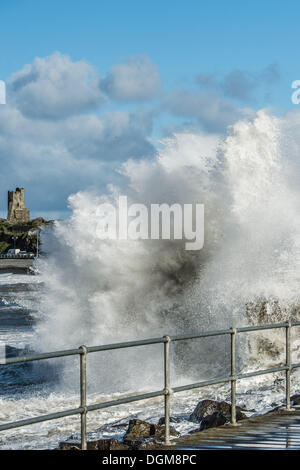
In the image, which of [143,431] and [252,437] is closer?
[252,437]

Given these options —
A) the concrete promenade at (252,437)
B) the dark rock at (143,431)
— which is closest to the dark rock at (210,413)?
the dark rock at (143,431)

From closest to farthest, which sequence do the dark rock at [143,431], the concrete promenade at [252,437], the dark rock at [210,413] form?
1. the concrete promenade at [252,437]
2. the dark rock at [143,431]
3. the dark rock at [210,413]

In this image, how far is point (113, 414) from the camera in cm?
1361

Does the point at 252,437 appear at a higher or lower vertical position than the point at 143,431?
higher

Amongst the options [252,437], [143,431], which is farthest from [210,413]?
[252,437]

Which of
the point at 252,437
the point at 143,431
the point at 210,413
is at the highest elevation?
the point at 252,437

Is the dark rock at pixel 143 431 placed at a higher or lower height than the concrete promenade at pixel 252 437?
lower

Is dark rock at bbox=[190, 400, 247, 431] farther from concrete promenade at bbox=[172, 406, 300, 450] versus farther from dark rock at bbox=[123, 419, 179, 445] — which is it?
concrete promenade at bbox=[172, 406, 300, 450]

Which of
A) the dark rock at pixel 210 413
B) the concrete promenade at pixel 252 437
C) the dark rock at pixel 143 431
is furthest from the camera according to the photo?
the dark rock at pixel 210 413

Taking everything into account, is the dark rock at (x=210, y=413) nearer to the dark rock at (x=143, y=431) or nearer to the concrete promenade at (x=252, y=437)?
the dark rock at (x=143, y=431)

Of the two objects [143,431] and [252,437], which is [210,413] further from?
[252,437]

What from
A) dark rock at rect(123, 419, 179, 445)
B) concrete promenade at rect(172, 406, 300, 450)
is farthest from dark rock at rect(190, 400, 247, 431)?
concrete promenade at rect(172, 406, 300, 450)

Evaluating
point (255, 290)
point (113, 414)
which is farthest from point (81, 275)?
point (113, 414)

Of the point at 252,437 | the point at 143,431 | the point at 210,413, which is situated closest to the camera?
the point at 252,437
